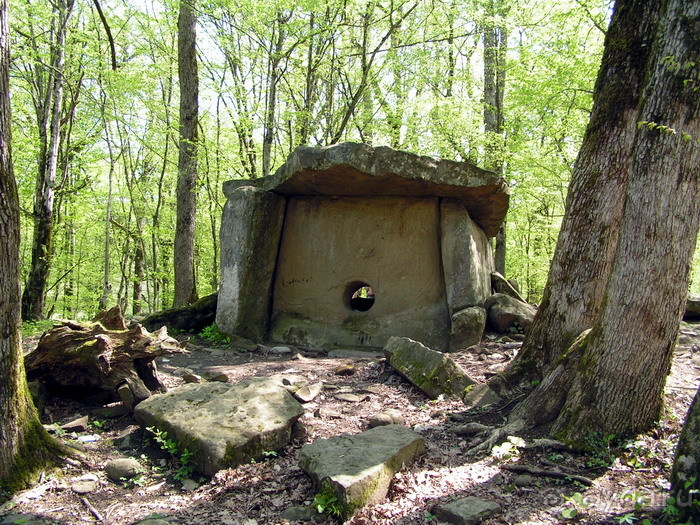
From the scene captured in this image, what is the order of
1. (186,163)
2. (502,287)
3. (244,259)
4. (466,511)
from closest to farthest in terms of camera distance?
(466,511)
(244,259)
(502,287)
(186,163)

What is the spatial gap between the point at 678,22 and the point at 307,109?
9.61 meters

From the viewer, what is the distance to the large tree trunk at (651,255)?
2.75 metres

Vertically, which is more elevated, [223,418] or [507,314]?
[507,314]

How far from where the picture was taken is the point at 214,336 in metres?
6.82

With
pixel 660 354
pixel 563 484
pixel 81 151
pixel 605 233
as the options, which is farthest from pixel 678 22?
pixel 81 151

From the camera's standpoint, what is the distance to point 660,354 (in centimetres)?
291

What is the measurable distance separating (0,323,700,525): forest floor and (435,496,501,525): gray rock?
38mm

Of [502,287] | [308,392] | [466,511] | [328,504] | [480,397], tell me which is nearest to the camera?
[466,511]

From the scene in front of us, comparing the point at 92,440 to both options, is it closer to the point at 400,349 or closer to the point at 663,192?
the point at 400,349

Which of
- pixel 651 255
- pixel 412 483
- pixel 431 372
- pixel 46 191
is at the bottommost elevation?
pixel 412 483

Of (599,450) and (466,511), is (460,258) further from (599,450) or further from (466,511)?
(466,511)

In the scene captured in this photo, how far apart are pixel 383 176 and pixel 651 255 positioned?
3.89m

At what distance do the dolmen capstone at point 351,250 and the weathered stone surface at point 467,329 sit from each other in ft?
0.75

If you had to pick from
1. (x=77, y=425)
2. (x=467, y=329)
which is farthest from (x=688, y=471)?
(x=467, y=329)
